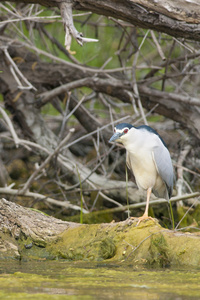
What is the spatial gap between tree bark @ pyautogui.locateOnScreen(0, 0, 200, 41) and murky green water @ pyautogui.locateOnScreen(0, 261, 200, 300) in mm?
2100

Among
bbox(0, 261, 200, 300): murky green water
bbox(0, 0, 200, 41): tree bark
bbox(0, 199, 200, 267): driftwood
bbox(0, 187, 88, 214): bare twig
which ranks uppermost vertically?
bbox(0, 0, 200, 41): tree bark

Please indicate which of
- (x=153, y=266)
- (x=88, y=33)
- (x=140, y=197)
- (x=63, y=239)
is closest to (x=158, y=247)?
(x=153, y=266)

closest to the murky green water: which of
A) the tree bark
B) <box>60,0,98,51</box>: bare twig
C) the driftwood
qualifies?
the driftwood

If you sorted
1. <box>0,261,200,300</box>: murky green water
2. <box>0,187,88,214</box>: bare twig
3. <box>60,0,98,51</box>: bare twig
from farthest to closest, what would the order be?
<box>0,187,88,214</box>: bare twig, <box>60,0,98,51</box>: bare twig, <box>0,261,200,300</box>: murky green water

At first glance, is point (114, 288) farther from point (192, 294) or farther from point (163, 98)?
point (163, 98)

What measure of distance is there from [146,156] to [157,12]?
1431 millimetres

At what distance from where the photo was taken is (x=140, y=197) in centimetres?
612

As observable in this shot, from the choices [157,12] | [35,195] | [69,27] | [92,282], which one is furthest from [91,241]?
[157,12]

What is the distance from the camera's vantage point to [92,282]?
110 inches

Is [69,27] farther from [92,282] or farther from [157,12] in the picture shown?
[92,282]

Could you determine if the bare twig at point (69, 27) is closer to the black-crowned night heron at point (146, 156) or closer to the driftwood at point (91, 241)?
the black-crowned night heron at point (146, 156)

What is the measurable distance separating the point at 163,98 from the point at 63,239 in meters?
2.78

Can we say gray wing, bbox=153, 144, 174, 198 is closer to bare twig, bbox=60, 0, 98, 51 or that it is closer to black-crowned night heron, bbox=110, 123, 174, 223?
black-crowned night heron, bbox=110, 123, 174, 223

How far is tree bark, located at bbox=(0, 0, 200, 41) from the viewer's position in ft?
12.6
